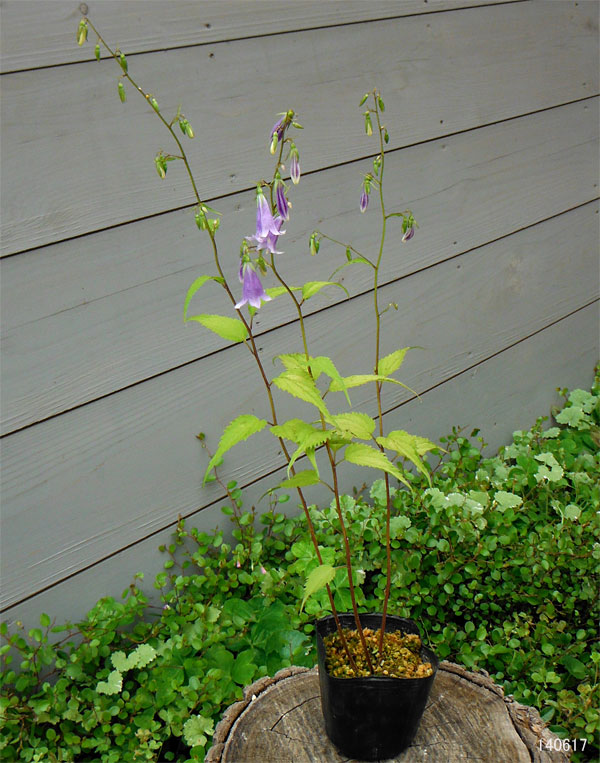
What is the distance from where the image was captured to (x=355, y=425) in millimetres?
1122

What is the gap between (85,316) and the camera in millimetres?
1549

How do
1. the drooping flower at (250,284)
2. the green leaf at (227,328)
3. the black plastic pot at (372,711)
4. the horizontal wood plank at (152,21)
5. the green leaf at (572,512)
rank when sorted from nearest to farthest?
the drooping flower at (250,284)
the green leaf at (227,328)
the black plastic pot at (372,711)
the horizontal wood plank at (152,21)
the green leaf at (572,512)

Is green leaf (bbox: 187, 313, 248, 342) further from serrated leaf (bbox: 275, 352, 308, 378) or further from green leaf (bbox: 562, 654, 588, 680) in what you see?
green leaf (bbox: 562, 654, 588, 680)

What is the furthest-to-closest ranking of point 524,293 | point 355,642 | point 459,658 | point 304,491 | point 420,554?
point 524,293 → point 304,491 → point 420,554 → point 459,658 → point 355,642

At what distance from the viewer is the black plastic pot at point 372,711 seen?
1.20 meters

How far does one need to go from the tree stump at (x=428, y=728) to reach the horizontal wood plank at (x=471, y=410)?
474mm

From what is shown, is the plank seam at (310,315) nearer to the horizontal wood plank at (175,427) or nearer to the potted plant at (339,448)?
the horizontal wood plank at (175,427)

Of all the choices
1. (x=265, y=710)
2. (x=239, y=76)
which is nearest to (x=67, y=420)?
(x=265, y=710)

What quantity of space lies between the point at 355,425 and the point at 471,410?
58.0 inches

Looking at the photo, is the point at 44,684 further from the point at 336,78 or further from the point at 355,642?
the point at 336,78

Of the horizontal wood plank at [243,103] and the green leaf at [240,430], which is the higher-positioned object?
the horizontal wood plank at [243,103]

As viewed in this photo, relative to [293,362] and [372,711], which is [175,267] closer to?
[293,362]

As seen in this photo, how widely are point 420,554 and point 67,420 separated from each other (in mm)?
898

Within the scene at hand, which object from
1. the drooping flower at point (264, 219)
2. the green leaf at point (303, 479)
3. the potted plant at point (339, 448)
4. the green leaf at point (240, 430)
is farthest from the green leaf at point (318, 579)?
the drooping flower at point (264, 219)
